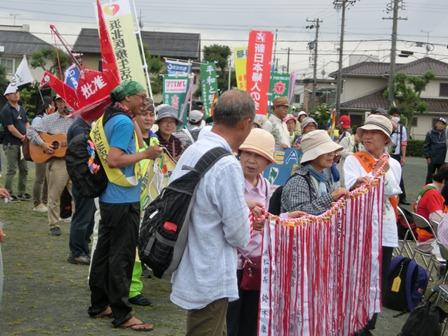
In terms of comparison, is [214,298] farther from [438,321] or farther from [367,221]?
[438,321]

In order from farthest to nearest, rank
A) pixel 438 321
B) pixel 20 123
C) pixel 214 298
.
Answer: pixel 20 123 < pixel 438 321 < pixel 214 298

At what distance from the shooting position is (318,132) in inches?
179

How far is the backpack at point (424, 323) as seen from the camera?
5125mm

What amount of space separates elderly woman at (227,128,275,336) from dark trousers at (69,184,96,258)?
2934mm

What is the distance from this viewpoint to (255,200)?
4281 millimetres

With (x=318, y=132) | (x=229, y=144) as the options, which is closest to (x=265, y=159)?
(x=318, y=132)

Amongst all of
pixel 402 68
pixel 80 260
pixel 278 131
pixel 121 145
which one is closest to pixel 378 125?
pixel 121 145

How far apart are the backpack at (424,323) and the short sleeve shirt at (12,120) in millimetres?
8626

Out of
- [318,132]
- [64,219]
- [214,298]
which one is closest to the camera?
[214,298]

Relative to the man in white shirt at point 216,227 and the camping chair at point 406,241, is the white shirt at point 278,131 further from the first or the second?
the man in white shirt at point 216,227

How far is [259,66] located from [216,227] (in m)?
8.07

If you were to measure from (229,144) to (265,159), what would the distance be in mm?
886

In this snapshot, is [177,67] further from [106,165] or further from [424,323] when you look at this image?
[424,323]

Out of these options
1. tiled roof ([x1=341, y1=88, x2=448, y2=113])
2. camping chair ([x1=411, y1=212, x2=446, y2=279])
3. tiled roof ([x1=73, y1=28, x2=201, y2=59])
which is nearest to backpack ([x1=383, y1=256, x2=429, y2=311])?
camping chair ([x1=411, y1=212, x2=446, y2=279])
